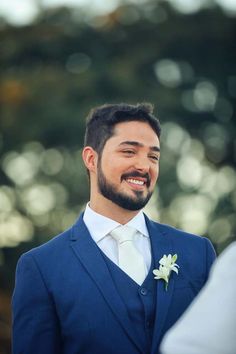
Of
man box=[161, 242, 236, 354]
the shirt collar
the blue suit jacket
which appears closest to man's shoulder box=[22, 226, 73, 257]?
the blue suit jacket

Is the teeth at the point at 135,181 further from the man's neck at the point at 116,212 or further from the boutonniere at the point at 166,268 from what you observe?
the boutonniere at the point at 166,268

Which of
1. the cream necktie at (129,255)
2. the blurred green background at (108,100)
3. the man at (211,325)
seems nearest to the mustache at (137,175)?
the cream necktie at (129,255)

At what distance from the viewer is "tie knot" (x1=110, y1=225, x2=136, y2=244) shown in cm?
438

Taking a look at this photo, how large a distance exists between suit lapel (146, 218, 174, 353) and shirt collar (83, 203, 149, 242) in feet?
0.19

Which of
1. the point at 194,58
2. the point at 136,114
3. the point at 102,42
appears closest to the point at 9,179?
the point at 102,42

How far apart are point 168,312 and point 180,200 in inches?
473

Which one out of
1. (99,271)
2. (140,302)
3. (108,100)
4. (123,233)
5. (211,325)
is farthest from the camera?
(108,100)

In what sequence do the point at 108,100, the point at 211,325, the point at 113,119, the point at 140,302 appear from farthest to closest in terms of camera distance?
A: 1. the point at 108,100
2. the point at 113,119
3. the point at 140,302
4. the point at 211,325

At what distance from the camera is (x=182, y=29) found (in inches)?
703

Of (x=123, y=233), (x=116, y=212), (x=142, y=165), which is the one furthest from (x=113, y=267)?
(x=142, y=165)

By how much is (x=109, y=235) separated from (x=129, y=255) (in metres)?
0.18

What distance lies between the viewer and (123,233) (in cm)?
439

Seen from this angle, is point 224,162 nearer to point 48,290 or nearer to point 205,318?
point 48,290

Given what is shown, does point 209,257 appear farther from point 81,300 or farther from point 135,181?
point 81,300
